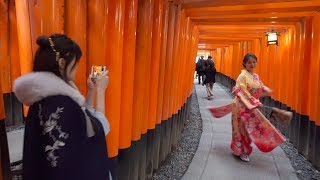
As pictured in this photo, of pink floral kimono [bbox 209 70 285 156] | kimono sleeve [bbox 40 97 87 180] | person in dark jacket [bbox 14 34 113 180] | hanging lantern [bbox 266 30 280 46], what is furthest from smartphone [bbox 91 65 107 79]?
hanging lantern [bbox 266 30 280 46]

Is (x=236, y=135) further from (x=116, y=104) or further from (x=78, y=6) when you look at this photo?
(x=78, y=6)

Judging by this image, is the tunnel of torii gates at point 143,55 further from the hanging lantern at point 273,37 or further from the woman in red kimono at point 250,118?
the woman in red kimono at point 250,118

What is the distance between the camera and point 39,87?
1897mm

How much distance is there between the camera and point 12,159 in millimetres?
3367

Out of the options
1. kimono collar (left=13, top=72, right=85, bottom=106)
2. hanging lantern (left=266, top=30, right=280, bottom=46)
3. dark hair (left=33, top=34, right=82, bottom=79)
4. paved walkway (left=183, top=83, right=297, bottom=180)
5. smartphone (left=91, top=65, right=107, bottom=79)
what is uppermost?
hanging lantern (left=266, top=30, right=280, bottom=46)

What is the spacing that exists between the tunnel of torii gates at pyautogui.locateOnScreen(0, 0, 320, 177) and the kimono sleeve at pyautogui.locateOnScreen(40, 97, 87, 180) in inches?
28.6

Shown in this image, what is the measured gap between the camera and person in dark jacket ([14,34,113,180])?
74.9 inches

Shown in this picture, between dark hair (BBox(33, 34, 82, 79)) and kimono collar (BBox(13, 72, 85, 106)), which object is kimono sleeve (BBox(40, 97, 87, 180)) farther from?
dark hair (BBox(33, 34, 82, 79))

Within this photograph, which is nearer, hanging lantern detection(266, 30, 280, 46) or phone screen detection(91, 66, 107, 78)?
phone screen detection(91, 66, 107, 78)

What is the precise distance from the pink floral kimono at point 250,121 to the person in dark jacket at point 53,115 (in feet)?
14.0

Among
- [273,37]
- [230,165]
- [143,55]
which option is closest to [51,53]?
[143,55]

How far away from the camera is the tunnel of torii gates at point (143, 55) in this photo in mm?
3016

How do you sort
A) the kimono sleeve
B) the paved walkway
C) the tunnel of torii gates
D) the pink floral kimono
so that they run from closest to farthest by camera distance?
the kimono sleeve < the tunnel of torii gates < the paved walkway < the pink floral kimono

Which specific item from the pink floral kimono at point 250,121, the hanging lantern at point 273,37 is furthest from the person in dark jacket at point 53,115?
the hanging lantern at point 273,37
